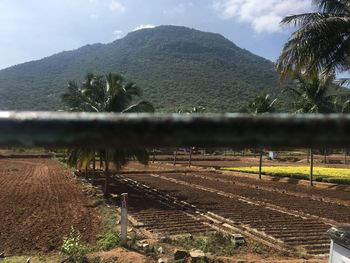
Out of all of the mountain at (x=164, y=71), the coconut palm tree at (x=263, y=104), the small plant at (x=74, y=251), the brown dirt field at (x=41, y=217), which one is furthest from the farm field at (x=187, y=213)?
the mountain at (x=164, y=71)

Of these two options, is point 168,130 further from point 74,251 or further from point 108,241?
point 108,241

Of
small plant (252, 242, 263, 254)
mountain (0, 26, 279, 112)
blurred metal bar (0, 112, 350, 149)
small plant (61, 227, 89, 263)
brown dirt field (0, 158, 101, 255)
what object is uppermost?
mountain (0, 26, 279, 112)

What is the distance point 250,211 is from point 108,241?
22.1 feet

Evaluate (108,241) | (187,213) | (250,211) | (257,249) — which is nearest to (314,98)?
(250,211)

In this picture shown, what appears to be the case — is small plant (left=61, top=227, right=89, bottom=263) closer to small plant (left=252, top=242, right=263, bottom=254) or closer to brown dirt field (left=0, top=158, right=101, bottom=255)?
brown dirt field (left=0, top=158, right=101, bottom=255)

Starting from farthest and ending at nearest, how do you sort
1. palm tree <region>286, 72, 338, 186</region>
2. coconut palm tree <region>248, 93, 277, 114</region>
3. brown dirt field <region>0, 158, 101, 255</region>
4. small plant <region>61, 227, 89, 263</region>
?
coconut palm tree <region>248, 93, 277, 114</region> → palm tree <region>286, 72, 338, 186</region> → brown dirt field <region>0, 158, 101, 255</region> → small plant <region>61, 227, 89, 263</region>

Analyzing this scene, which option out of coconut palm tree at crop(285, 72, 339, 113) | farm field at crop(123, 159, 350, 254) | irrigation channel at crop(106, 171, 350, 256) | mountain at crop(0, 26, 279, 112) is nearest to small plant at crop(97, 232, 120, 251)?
irrigation channel at crop(106, 171, 350, 256)

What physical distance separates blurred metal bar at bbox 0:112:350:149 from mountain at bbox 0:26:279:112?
8745 centimetres

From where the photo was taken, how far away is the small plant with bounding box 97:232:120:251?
37.0ft

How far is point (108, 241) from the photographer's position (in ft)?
37.9

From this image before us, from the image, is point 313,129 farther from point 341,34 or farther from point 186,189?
point 186,189

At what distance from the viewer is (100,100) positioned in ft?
79.6

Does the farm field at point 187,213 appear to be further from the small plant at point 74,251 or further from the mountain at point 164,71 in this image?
the mountain at point 164,71

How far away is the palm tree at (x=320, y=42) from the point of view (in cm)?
1491
